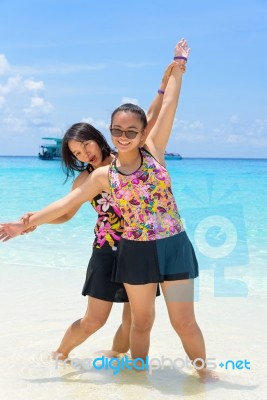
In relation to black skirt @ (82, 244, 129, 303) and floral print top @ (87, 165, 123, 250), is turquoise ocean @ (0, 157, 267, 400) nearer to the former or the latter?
black skirt @ (82, 244, 129, 303)

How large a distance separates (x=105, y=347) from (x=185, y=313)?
1.17 meters

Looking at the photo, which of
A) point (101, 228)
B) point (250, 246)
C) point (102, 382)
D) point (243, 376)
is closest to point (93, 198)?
point (101, 228)

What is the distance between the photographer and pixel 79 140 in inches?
125

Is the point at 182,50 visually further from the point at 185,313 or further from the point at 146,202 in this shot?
the point at 185,313

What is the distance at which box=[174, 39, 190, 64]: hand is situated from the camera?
326cm

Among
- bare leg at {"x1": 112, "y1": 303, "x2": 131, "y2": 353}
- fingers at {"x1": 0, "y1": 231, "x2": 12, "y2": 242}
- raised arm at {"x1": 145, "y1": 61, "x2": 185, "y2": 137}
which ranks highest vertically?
raised arm at {"x1": 145, "y1": 61, "x2": 185, "y2": 137}

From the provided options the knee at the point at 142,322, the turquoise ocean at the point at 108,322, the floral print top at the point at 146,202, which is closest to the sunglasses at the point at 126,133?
the floral print top at the point at 146,202

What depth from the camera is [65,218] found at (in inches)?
131

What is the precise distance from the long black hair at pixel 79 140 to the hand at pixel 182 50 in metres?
0.65

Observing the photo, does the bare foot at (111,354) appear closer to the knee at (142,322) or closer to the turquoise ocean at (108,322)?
the turquoise ocean at (108,322)

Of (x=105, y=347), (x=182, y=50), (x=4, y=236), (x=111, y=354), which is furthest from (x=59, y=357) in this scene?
(x=182, y=50)

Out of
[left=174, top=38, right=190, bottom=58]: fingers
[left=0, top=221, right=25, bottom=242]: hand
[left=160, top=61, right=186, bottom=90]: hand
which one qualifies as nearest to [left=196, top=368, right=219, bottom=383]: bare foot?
[left=0, top=221, right=25, bottom=242]: hand

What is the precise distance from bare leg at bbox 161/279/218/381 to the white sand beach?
0.81 ft

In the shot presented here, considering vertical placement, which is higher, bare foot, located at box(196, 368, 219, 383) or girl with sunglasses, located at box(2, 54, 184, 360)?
girl with sunglasses, located at box(2, 54, 184, 360)
